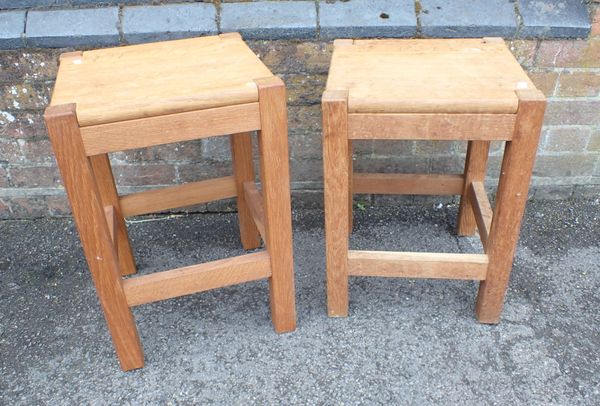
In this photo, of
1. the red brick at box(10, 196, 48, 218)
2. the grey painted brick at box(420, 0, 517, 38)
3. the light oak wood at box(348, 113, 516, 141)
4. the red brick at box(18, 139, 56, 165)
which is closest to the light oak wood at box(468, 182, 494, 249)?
the light oak wood at box(348, 113, 516, 141)

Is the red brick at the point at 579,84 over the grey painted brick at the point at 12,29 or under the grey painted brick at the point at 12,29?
under

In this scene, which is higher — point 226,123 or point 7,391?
point 226,123

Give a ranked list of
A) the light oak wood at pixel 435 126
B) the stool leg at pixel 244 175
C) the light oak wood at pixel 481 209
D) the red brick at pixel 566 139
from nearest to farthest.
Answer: the light oak wood at pixel 435 126, the light oak wood at pixel 481 209, the stool leg at pixel 244 175, the red brick at pixel 566 139

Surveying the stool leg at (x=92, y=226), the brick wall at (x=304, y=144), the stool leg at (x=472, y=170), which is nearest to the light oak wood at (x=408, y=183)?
the stool leg at (x=472, y=170)

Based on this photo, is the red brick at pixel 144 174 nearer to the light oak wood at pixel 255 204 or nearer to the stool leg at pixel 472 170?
the light oak wood at pixel 255 204

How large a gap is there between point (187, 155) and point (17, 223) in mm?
739

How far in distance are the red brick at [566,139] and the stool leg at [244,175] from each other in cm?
108

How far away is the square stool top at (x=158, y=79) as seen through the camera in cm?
121

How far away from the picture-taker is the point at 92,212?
1.28m

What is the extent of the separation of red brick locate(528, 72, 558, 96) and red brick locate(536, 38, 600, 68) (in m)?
0.03

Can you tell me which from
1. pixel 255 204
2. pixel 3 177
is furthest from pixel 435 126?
pixel 3 177

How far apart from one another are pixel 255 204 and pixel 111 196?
1.45 feet

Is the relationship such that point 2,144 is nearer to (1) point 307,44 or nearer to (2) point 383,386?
(1) point 307,44

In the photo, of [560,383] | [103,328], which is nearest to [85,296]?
[103,328]
